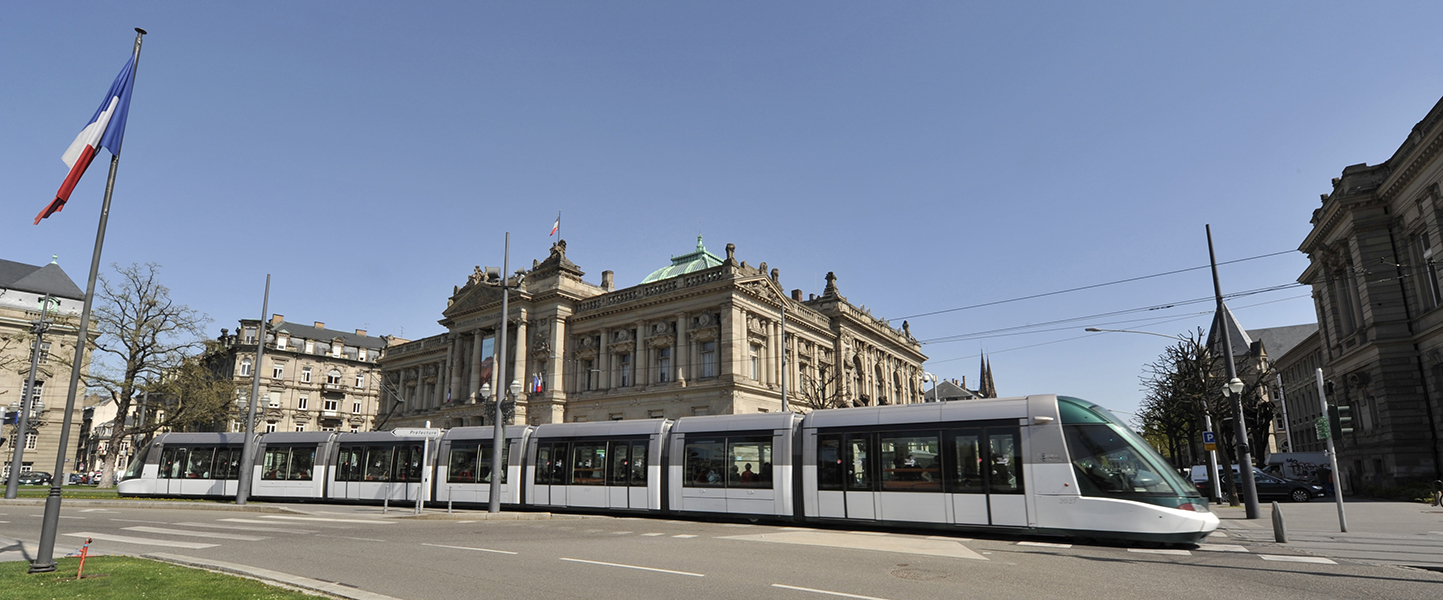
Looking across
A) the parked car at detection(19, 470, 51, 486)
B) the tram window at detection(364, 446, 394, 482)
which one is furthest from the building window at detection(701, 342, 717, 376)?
the parked car at detection(19, 470, 51, 486)

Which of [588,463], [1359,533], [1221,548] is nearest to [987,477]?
[1221,548]

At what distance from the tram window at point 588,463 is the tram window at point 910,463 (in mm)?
9153

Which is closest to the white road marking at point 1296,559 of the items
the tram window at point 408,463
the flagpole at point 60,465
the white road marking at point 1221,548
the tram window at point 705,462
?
the white road marking at point 1221,548

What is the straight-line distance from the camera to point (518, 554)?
504 inches

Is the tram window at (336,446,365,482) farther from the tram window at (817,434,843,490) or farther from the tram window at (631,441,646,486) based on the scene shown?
the tram window at (817,434,843,490)

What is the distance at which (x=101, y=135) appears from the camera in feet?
39.0

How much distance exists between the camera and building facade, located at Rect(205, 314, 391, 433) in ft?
257

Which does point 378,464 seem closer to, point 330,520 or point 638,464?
point 330,520

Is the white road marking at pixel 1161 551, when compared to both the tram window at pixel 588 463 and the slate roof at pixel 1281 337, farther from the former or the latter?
the slate roof at pixel 1281 337

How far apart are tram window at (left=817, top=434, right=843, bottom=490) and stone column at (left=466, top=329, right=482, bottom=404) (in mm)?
44140

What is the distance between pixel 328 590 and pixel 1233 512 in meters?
27.5

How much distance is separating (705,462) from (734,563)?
8.99 m

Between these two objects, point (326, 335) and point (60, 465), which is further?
point (326, 335)

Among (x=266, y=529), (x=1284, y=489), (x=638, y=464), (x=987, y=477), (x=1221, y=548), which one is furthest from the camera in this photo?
(x=1284, y=489)
